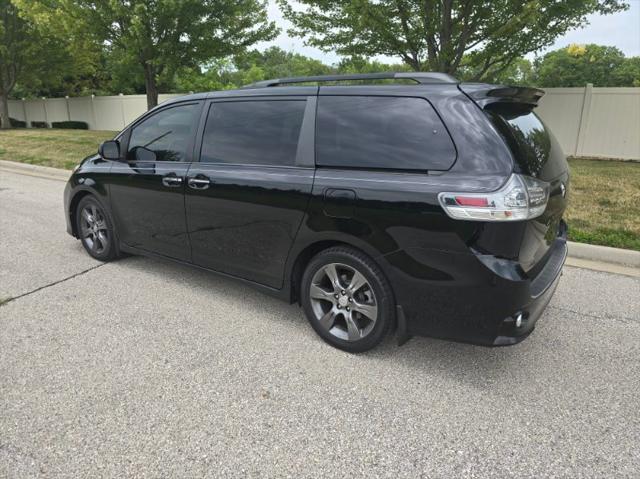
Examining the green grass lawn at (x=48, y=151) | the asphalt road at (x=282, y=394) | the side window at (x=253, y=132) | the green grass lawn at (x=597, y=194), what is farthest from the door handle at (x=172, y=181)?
the green grass lawn at (x=48, y=151)

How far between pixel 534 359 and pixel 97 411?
2702 millimetres

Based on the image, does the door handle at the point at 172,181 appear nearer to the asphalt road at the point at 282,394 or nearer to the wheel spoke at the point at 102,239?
the asphalt road at the point at 282,394

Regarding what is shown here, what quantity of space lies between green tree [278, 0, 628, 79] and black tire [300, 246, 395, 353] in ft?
28.8

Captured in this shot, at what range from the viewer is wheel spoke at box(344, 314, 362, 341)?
3035 millimetres

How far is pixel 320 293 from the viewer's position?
315cm

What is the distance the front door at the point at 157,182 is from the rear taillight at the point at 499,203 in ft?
7.47

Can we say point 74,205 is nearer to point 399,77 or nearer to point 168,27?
point 399,77

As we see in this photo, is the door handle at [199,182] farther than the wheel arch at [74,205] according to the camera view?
No

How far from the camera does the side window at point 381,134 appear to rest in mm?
2664

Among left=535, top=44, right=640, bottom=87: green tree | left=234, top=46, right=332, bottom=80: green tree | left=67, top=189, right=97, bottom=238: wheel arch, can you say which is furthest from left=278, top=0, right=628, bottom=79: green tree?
left=535, top=44, right=640, bottom=87: green tree

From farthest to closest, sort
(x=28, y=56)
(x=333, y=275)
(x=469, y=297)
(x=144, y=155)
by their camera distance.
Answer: (x=28, y=56)
(x=144, y=155)
(x=333, y=275)
(x=469, y=297)

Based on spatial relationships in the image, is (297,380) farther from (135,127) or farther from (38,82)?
(38,82)

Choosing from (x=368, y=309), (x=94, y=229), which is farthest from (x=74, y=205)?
(x=368, y=309)

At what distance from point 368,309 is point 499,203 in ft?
3.45
